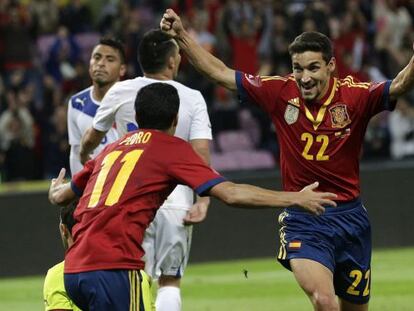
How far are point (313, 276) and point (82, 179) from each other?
→ 171cm

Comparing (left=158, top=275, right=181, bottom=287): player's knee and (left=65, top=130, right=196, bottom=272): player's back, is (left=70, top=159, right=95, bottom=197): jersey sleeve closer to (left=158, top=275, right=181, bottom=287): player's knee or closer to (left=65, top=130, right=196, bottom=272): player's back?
(left=65, top=130, right=196, bottom=272): player's back

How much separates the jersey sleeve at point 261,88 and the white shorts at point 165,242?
1.19 metres

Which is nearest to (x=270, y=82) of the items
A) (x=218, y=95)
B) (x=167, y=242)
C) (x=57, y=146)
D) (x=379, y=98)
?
(x=379, y=98)

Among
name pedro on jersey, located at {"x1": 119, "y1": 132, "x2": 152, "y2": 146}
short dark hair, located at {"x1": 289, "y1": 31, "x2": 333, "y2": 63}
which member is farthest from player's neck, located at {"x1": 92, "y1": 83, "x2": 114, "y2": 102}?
name pedro on jersey, located at {"x1": 119, "y1": 132, "x2": 152, "y2": 146}

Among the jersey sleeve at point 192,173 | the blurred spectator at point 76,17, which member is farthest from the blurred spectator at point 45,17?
the jersey sleeve at point 192,173

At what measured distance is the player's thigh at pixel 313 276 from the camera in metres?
8.26

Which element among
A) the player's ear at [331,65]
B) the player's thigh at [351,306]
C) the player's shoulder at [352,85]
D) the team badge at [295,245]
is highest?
the player's ear at [331,65]

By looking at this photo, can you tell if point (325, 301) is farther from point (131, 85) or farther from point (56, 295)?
point (131, 85)

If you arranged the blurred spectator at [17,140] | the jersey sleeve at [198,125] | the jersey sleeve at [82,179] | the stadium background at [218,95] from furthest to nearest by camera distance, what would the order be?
the blurred spectator at [17,140]
the stadium background at [218,95]
the jersey sleeve at [198,125]
the jersey sleeve at [82,179]

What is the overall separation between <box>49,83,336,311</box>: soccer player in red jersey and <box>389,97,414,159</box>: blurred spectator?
42.2ft

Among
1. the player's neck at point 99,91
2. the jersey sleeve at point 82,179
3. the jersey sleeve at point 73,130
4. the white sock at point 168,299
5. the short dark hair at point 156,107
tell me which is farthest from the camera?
the jersey sleeve at point 73,130

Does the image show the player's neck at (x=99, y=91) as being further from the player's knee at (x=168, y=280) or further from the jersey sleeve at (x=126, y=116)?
the player's knee at (x=168, y=280)

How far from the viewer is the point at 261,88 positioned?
29.3ft

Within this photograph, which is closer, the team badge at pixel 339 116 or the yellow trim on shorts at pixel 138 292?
the yellow trim on shorts at pixel 138 292
